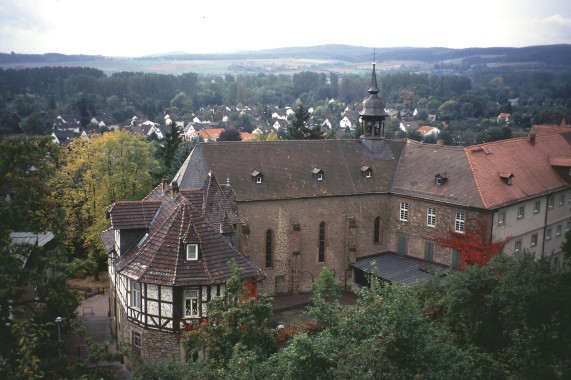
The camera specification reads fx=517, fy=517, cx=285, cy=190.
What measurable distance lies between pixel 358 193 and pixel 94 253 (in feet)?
81.2

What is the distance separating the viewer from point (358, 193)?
4259 cm

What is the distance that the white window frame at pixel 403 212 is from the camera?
4306 cm

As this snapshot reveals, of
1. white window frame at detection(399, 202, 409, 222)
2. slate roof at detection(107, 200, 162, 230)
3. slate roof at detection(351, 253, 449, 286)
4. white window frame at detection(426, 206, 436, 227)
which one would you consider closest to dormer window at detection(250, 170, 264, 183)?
slate roof at detection(351, 253, 449, 286)

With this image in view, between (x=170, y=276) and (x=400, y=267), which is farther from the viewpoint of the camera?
(x=400, y=267)

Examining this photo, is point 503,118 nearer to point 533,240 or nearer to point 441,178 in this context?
point 533,240

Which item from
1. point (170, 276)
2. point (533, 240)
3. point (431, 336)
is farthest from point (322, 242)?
point (431, 336)

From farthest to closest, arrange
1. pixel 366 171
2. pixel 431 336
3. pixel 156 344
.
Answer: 1. pixel 366 171
2. pixel 156 344
3. pixel 431 336

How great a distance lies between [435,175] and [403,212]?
13.6 feet

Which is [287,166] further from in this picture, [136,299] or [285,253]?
[136,299]

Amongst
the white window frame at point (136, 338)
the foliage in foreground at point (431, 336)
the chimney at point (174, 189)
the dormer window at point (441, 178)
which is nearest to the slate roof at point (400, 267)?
the dormer window at point (441, 178)

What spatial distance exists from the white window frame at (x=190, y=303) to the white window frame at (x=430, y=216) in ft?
72.7

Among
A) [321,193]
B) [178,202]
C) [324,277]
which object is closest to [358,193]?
[321,193]

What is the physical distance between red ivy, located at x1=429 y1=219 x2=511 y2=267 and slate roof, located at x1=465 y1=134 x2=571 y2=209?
219cm

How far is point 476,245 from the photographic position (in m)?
37.8
